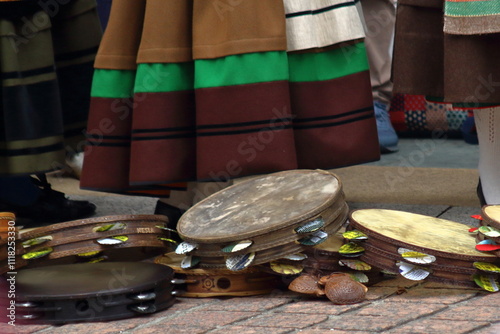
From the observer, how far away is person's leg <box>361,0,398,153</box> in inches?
162

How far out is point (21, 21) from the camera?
264cm

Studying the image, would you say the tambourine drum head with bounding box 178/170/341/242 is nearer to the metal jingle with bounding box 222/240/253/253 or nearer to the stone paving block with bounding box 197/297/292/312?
the metal jingle with bounding box 222/240/253/253

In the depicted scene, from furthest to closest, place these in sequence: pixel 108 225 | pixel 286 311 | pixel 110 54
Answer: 1. pixel 110 54
2. pixel 108 225
3. pixel 286 311

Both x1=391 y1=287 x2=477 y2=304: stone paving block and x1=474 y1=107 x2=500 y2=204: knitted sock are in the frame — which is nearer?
x1=391 y1=287 x2=477 y2=304: stone paving block

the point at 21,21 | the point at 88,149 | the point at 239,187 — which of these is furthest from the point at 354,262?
the point at 21,21

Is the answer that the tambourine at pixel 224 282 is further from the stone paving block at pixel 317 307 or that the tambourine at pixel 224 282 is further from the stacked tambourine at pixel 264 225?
the stone paving block at pixel 317 307

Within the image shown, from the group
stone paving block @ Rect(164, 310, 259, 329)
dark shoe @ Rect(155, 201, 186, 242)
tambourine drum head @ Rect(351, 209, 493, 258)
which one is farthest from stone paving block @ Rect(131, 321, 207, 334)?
dark shoe @ Rect(155, 201, 186, 242)

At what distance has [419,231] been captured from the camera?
204 centimetres

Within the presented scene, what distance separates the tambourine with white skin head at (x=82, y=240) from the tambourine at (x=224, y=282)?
158mm

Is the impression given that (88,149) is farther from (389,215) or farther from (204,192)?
(389,215)

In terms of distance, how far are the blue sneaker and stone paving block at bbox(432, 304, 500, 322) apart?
7.70 ft

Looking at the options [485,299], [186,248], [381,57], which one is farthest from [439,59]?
[381,57]

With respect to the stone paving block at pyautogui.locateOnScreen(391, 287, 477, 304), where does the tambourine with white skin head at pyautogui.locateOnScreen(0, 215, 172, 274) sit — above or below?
above

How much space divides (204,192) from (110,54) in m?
0.48
